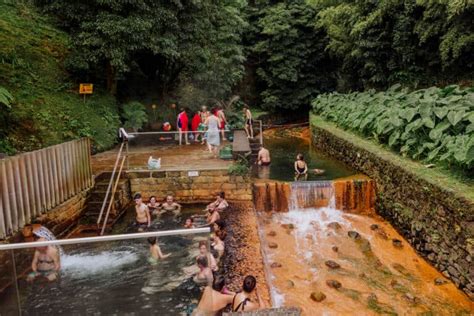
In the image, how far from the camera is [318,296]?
7328 millimetres

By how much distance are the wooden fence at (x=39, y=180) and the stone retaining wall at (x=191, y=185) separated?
1.63 m

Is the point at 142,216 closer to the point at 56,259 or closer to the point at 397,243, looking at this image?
the point at 56,259

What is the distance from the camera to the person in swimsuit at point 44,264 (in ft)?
12.8

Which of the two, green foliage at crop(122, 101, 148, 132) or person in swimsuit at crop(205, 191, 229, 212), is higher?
green foliage at crop(122, 101, 148, 132)

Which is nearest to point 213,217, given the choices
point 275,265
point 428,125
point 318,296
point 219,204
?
point 219,204

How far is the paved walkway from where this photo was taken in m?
11.4

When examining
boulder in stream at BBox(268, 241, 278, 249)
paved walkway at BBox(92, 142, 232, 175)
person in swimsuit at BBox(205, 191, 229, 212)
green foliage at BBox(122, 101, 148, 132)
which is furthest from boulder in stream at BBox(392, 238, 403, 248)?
green foliage at BBox(122, 101, 148, 132)

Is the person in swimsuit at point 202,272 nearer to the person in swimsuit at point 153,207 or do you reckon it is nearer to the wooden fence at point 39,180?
the wooden fence at point 39,180

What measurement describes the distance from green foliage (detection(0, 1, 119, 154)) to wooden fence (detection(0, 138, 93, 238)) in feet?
8.21

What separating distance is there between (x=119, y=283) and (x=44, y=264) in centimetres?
79

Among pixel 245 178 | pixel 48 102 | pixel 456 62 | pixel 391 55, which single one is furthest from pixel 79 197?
pixel 391 55

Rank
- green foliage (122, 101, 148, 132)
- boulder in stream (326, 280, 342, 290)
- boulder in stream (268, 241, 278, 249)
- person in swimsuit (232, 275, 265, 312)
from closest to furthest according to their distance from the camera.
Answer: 1. person in swimsuit (232, 275, 265, 312)
2. boulder in stream (326, 280, 342, 290)
3. boulder in stream (268, 241, 278, 249)
4. green foliage (122, 101, 148, 132)

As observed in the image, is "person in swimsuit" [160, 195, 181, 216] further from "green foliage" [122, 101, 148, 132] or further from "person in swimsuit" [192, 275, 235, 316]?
"green foliage" [122, 101, 148, 132]

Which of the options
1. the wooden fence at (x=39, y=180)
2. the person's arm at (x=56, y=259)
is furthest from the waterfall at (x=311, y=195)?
the person's arm at (x=56, y=259)
